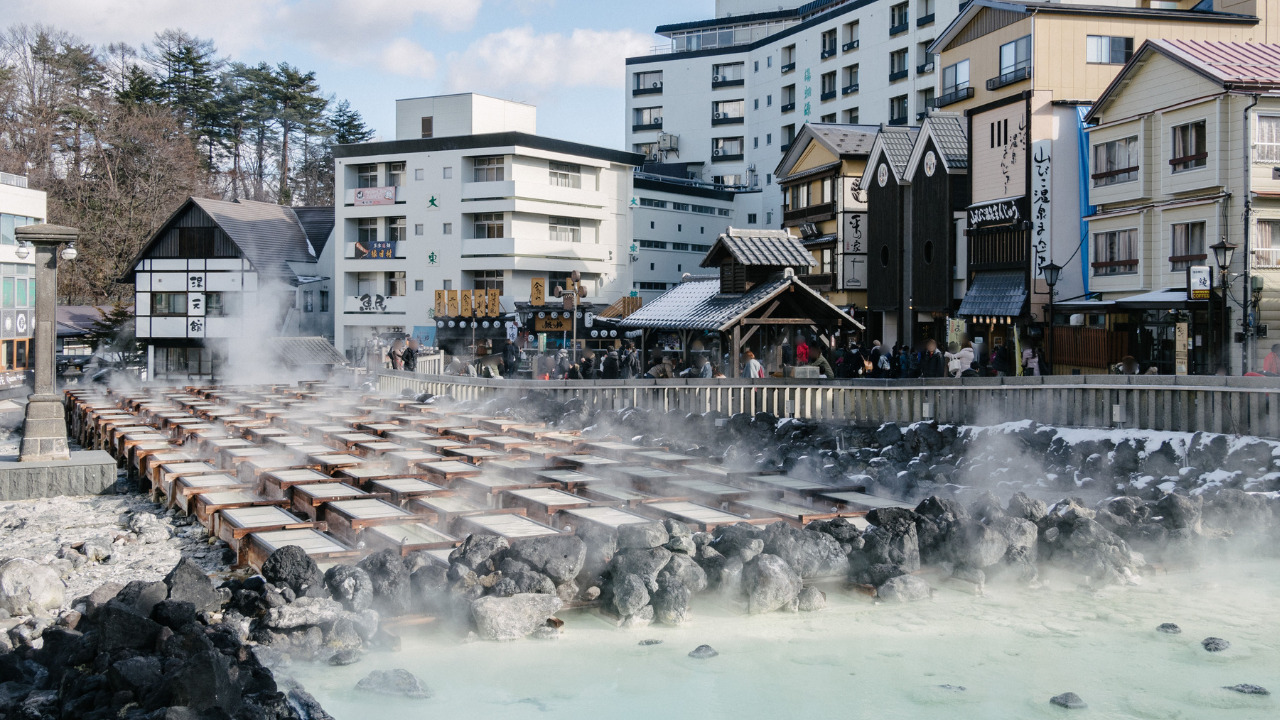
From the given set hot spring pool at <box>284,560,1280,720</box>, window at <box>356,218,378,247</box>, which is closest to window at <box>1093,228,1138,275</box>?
hot spring pool at <box>284,560,1280,720</box>

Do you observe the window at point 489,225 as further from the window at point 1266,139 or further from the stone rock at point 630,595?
the stone rock at point 630,595

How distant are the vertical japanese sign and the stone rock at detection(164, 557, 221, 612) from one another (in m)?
23.7

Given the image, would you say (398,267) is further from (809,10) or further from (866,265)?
(809,10)

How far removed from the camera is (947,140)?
31.2m

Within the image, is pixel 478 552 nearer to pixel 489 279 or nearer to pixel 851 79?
pixel 489 279

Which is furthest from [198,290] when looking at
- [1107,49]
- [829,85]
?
[1107,49]

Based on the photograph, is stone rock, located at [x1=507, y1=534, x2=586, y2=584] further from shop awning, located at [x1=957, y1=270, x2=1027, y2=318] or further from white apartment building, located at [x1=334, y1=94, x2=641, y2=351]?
white apartment building, located at [x1=334, y1=94, x2=641, y2=351]

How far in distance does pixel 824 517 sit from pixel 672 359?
12.4 meters

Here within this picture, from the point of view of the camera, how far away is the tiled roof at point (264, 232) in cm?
4175

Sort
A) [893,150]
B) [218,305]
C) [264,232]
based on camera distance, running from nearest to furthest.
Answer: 1. [893,150]
2. [218,305]
3. [264,232]

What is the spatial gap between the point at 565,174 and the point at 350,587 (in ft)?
134

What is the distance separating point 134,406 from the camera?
22312 millimetres

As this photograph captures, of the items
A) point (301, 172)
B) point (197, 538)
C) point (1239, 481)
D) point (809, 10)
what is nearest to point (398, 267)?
point (301, 172)

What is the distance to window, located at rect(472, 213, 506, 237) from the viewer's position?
45625 mm
